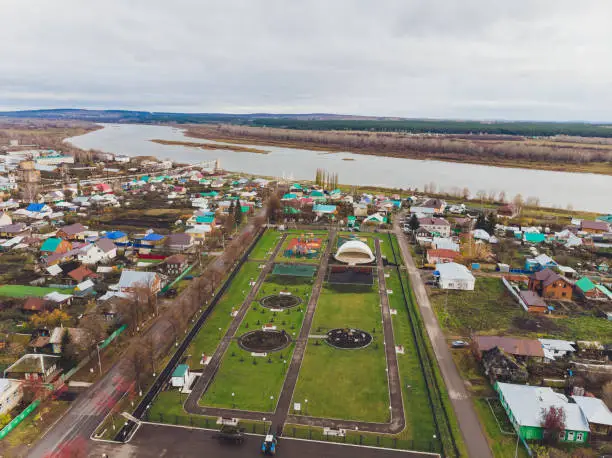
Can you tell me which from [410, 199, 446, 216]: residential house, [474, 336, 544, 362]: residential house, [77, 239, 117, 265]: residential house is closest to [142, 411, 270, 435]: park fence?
[474, 336, 544, 362]: residential house

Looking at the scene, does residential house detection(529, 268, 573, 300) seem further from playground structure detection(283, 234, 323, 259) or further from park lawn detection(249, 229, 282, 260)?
park lawn detection(249, 229, 282, 260)

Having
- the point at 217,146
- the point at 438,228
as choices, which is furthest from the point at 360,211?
the point at 217,146

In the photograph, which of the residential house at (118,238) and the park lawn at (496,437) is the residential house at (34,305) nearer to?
the residential house at (118,238)

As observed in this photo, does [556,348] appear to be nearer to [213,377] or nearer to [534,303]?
[534,303]

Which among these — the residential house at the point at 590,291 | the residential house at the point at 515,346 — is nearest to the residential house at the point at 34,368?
the residential house at the point at 515,346

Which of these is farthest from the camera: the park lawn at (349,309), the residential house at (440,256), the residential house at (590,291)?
the residential house at (440,256)
